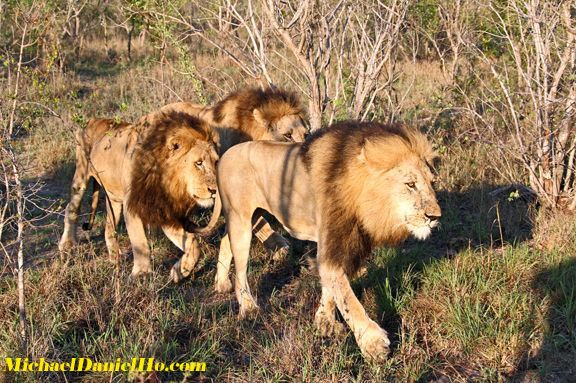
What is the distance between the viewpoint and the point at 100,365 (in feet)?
11.3

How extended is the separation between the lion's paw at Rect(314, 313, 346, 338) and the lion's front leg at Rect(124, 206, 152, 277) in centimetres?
150

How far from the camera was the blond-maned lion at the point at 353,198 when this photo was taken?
3641mm

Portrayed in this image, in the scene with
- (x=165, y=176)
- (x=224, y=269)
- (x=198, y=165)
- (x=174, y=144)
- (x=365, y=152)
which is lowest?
(x=224, y=269)

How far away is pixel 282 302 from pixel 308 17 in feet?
7.71

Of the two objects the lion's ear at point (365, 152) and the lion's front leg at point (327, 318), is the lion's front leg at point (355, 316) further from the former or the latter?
the lion's ear at point (365, 152)

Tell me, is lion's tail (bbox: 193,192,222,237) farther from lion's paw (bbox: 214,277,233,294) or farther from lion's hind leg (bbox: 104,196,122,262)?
lion's hind leg (bbox: 104,196,122,262)

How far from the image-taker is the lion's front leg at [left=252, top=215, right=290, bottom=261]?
213 inches

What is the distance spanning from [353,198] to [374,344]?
78cm

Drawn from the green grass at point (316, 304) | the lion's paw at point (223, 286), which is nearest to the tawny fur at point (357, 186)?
the green grass at point (316, 304)

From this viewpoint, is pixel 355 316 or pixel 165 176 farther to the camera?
pixel 165 176

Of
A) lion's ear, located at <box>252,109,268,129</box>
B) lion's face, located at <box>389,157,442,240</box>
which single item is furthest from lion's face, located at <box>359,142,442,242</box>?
lion's ear, located at <box>252,109,268,129</box>

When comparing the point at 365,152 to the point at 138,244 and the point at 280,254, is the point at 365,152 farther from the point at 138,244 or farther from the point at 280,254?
the point at 138,244

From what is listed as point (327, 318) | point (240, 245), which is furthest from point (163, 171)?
point (327, 318)

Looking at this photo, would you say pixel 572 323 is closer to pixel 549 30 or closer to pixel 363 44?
pixel 549 30
